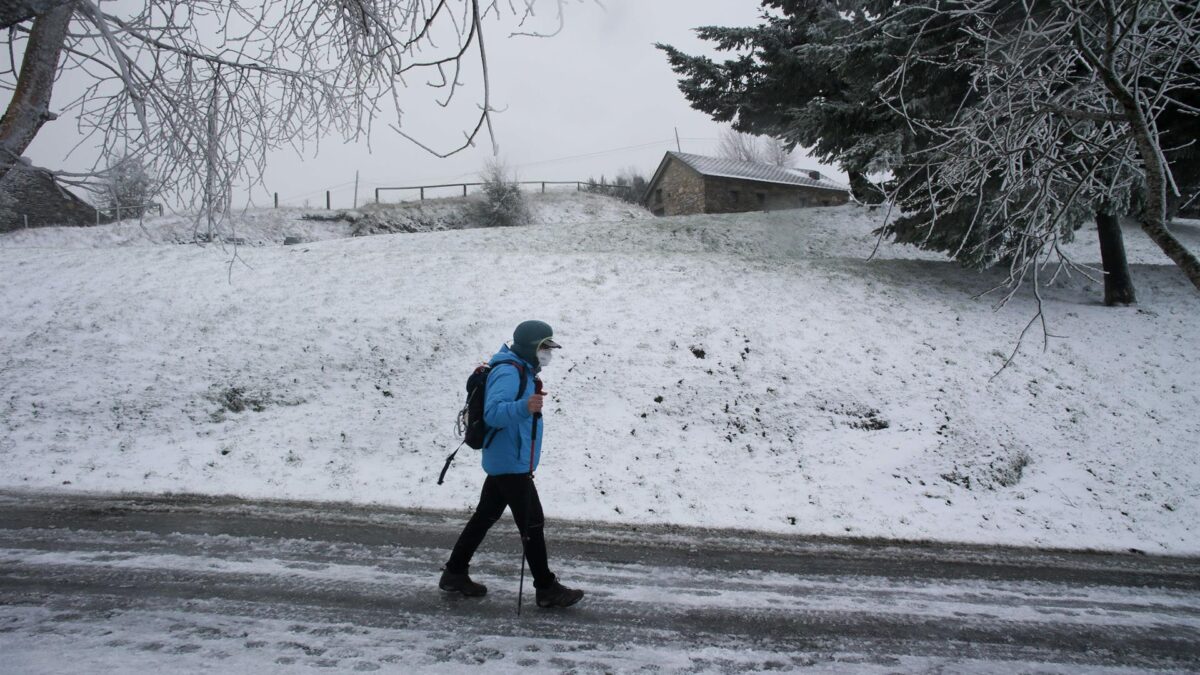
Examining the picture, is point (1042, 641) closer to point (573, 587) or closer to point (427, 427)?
point (573, 587)

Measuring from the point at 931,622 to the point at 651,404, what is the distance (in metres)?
4.80

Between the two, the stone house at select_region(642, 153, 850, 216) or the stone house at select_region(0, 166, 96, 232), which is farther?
the stone house at select_region(642, 153, 850, 216)

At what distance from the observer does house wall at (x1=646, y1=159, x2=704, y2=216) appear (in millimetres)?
31859

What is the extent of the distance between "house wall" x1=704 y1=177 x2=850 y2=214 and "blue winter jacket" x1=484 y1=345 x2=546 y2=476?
27.8 m

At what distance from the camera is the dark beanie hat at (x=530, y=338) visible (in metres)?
4.04

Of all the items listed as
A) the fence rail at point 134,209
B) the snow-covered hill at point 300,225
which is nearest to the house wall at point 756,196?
the snow-covered hill at point 300,225

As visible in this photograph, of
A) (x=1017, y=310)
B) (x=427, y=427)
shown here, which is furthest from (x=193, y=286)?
(x=1017, y=310)

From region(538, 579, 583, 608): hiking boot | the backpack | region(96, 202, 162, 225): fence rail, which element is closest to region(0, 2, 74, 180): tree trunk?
region(96, 202, 162, 225): fence rail

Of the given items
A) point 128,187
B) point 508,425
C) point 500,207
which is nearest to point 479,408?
point 508,425

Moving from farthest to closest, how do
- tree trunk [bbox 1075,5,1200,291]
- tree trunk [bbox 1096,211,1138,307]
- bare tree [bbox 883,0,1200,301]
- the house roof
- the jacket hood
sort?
the house roof, tree trunk [bbox 1096,211,1138,307], the jacket hood, bare tree [bbox 883,0,1200,301], tree trunk [bbox 1075,5,1200,291]

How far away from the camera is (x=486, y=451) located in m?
4.01

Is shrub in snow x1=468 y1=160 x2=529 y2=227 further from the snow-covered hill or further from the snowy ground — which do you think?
the snowy ground

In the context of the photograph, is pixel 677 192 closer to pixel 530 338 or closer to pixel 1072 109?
pixel 1072 109

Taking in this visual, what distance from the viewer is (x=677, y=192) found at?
3397 cm
